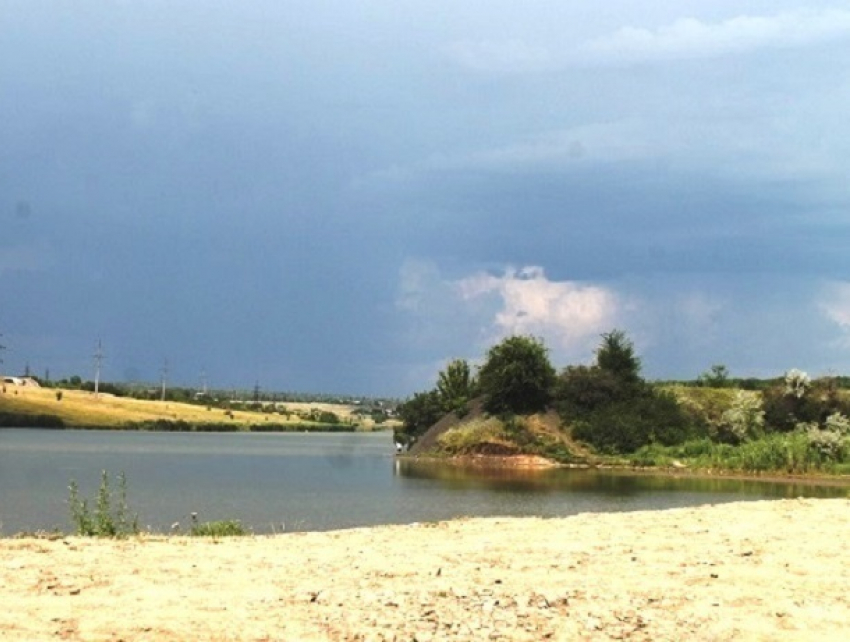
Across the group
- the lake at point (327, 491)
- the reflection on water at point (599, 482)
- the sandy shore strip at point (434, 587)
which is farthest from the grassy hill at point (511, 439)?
the sandy shore strip at point (434, 587)

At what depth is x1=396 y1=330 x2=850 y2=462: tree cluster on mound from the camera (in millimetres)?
72625

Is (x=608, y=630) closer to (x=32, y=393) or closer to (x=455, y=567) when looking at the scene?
(x=455, y=567)

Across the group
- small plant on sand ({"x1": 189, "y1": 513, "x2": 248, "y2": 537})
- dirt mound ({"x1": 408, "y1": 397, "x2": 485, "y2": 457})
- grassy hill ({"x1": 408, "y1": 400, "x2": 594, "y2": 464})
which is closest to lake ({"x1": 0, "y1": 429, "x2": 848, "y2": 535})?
grassy hill ({"x1": 408, "y1": 400, "x2": 594, "y2": 464})

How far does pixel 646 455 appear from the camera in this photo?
6988cm

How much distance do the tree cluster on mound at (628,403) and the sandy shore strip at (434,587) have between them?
2208 inches

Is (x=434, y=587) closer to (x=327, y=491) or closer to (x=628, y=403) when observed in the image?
(x=327, y=491)

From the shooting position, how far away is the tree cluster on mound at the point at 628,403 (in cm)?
7262

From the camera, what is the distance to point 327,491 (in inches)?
1796

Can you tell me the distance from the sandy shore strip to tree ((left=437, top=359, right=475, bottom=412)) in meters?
70.0

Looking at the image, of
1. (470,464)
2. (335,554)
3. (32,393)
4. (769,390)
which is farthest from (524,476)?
(32,393)

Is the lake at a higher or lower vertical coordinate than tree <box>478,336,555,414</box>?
lower

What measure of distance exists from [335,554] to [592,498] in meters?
30.2

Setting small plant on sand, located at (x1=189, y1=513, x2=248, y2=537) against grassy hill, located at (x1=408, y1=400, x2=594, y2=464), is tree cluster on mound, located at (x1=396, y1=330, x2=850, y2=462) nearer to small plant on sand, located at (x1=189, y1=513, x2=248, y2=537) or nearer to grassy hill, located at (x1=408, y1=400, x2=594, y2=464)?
grassy hill, located at (x1=408, y1=400, x2=594, y2=464)

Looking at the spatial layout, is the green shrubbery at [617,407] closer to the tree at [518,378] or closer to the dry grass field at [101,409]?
the tree at [518,378]
